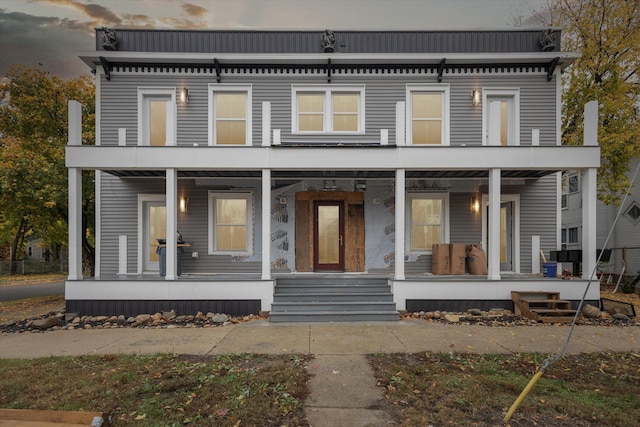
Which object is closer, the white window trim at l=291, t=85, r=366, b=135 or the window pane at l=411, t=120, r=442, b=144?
the white window trim at l=291, t=85, r=366, b=135

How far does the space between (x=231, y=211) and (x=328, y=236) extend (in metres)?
2.97

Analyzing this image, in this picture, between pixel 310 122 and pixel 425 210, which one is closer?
pixel 310 122

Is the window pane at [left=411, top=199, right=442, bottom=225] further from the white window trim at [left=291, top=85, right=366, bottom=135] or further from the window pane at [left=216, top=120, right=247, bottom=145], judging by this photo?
the window pane at [left=216, top=120, right=247, bottom=145]

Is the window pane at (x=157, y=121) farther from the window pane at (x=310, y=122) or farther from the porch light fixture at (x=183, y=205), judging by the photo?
the window pane at (x=310, y=122)

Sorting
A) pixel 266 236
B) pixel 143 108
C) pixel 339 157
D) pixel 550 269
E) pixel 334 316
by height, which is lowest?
pixel 334 316

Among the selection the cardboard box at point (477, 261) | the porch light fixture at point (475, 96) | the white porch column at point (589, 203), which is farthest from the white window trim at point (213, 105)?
the white porch column at point (589, 203)

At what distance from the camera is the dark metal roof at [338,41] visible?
32.0ft

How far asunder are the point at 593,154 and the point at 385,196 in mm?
4958

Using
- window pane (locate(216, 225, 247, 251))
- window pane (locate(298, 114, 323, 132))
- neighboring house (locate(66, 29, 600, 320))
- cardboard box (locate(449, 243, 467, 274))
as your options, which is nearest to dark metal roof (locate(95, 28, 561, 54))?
neighboring house (locate(66, 29, 600, 320))

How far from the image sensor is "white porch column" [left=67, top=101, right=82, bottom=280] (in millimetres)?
7445

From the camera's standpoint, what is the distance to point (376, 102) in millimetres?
9742

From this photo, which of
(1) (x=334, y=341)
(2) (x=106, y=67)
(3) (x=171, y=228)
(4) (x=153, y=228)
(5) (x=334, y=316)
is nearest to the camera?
(1) (x=334, y=341)

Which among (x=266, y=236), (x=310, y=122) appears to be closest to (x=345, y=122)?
(x=310, y=122)

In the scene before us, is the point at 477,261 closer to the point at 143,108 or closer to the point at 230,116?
the point at 230,116
